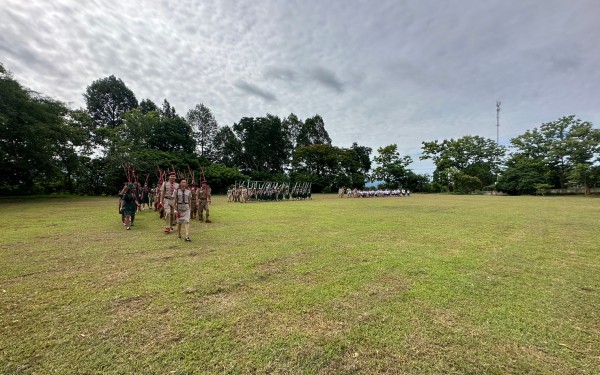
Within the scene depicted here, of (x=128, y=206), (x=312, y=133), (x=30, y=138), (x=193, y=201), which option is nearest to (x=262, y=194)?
(x=193, y=201)

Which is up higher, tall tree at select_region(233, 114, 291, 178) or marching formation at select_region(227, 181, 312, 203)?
tall tree at select_region(233, 114, 291, 178)

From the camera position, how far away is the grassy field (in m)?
2.57

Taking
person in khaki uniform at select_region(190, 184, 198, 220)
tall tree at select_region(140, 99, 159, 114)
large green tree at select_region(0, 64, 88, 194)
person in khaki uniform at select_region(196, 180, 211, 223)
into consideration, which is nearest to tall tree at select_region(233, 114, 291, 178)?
tall tree at select_region(140, 99, 159, 114)

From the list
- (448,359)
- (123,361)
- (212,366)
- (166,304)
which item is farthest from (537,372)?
(166,304)

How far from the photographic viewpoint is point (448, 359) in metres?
2.59

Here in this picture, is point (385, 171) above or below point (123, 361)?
above

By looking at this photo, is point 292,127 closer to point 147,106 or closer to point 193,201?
point 147,106

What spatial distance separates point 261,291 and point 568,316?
3881 mm

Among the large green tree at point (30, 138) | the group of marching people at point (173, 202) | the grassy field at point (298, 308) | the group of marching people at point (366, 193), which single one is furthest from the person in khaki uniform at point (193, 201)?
the group of marching people at point (366, 193)

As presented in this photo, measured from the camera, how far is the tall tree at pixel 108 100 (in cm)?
4188

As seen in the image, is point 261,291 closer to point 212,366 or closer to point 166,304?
point 166,304

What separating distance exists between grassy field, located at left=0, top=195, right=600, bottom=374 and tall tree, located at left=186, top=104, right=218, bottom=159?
143 ft

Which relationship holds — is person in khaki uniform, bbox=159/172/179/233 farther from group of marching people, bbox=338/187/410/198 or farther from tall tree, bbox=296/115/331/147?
tall tree, bbox=296/115/331/147

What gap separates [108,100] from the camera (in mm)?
43125
